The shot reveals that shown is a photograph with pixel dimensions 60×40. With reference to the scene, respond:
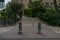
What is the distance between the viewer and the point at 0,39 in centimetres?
1241

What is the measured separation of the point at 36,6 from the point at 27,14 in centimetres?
215

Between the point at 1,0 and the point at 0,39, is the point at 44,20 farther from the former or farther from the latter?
the point at 1,0

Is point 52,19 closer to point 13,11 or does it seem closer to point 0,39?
point 13,11

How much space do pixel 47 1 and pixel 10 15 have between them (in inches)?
1066

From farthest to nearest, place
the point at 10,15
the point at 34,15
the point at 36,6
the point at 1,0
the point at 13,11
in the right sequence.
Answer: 1. the point at 1,0
2. the point at 36,6
3. the point at 34,15
4. the point at 13,11
5. the point at 10,15

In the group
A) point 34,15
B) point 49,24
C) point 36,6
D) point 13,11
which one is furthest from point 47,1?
point 49,24

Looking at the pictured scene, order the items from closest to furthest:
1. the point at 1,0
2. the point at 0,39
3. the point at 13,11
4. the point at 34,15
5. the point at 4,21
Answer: the point at 0,39 < the point at 4,21 < the point at 13,11 < the point at 34,15 < the point at 1,0

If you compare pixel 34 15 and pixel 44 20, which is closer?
pixel 44 20

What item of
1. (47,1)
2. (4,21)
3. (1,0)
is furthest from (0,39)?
(47,1)

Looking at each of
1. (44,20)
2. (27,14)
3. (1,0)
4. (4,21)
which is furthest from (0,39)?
(1,0)

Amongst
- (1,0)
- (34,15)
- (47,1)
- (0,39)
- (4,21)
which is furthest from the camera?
(47,1)

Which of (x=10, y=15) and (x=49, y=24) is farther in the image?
(x=10, y=15)

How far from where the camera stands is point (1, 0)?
3872 cm

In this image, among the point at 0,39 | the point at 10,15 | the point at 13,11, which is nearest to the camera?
the point at 0,39
